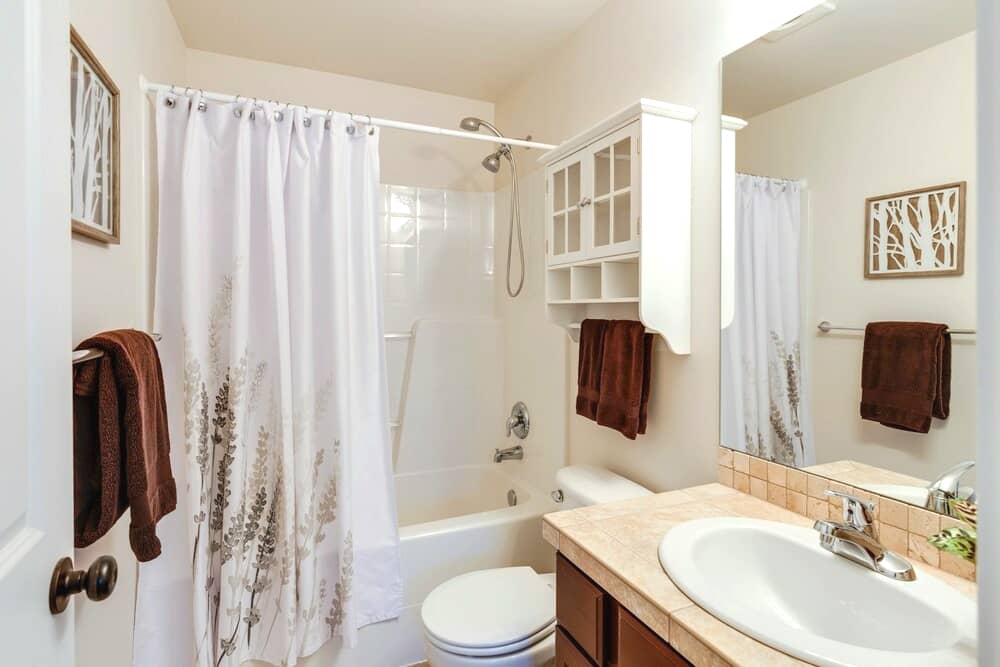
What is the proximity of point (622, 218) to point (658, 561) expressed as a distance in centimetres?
98

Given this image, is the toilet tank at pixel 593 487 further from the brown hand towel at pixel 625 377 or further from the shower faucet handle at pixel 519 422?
the shower faucet handle at pixel 519 422

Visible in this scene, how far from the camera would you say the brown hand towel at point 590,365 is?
1688 mm

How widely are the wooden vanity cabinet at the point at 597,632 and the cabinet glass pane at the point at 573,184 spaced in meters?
1.15

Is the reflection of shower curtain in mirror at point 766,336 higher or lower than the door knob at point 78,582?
higher

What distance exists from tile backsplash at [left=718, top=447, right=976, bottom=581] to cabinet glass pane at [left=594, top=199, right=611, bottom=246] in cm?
71

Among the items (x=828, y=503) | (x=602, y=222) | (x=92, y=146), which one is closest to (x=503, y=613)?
(x=828, y=503)

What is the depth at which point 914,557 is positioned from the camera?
935 millimetres

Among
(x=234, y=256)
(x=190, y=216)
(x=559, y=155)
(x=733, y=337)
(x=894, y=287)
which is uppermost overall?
(x=559, y=155)

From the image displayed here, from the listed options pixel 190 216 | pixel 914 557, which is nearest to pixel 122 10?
pixel 190 216

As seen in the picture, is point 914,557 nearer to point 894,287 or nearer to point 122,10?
point 894,287

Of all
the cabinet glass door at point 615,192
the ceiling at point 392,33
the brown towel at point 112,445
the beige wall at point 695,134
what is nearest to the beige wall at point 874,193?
the beige wall at point 695,134

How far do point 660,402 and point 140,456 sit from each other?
1380 mm

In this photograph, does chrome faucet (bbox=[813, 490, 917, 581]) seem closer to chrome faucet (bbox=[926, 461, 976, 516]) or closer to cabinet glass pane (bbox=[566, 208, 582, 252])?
chrome faucet (bbox=[926, 461, 976, 516])

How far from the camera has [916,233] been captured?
94 centimetres
